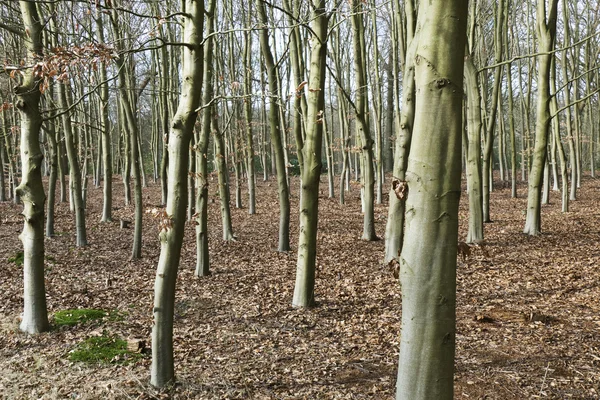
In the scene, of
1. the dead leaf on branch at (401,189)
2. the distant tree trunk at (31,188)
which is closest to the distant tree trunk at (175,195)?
the distant tree trunk at (31,188)

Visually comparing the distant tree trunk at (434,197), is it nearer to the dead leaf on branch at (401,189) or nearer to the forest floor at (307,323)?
the dead leaf on branch at (401,189)

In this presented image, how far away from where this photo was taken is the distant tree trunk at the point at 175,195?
160 inches

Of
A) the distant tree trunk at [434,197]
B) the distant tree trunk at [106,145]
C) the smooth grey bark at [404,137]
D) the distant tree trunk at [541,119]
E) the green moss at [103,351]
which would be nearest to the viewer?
the distant tree trunk at [434,197]

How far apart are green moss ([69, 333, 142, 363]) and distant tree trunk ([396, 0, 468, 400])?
376cm

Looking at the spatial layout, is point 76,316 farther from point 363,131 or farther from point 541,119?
point 541,119

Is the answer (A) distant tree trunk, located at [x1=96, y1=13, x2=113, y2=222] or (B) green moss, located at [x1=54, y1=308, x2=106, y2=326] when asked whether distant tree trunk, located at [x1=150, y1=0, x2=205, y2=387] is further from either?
(A) distant tree trunk, located at [x1=96, y1=13, x2=113, y2=222]

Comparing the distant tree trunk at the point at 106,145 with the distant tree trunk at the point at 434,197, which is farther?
the distant tree trunk at the point at 106,145

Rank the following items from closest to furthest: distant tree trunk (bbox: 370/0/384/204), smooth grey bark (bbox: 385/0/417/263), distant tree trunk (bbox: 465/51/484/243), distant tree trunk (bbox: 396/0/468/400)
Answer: distant tree trunk (bbox: 396/0/468/400), smooth grey bark (bbox: 385/0/417/263), distant tree trunk (bbox: 465/51/484/243), distant tree trunk (bbox: 370/0/384/204)

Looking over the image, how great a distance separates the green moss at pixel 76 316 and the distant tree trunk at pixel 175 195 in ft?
7.37

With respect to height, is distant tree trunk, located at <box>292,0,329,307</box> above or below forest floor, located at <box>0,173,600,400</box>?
above

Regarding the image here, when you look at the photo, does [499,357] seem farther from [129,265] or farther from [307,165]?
[129,265]

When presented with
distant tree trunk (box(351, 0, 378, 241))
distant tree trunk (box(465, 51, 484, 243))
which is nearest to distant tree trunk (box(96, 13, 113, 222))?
distant tree trunk (box(351, 0, 378, 241))

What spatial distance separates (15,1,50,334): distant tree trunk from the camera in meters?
5.31

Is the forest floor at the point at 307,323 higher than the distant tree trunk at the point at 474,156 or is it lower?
lower
